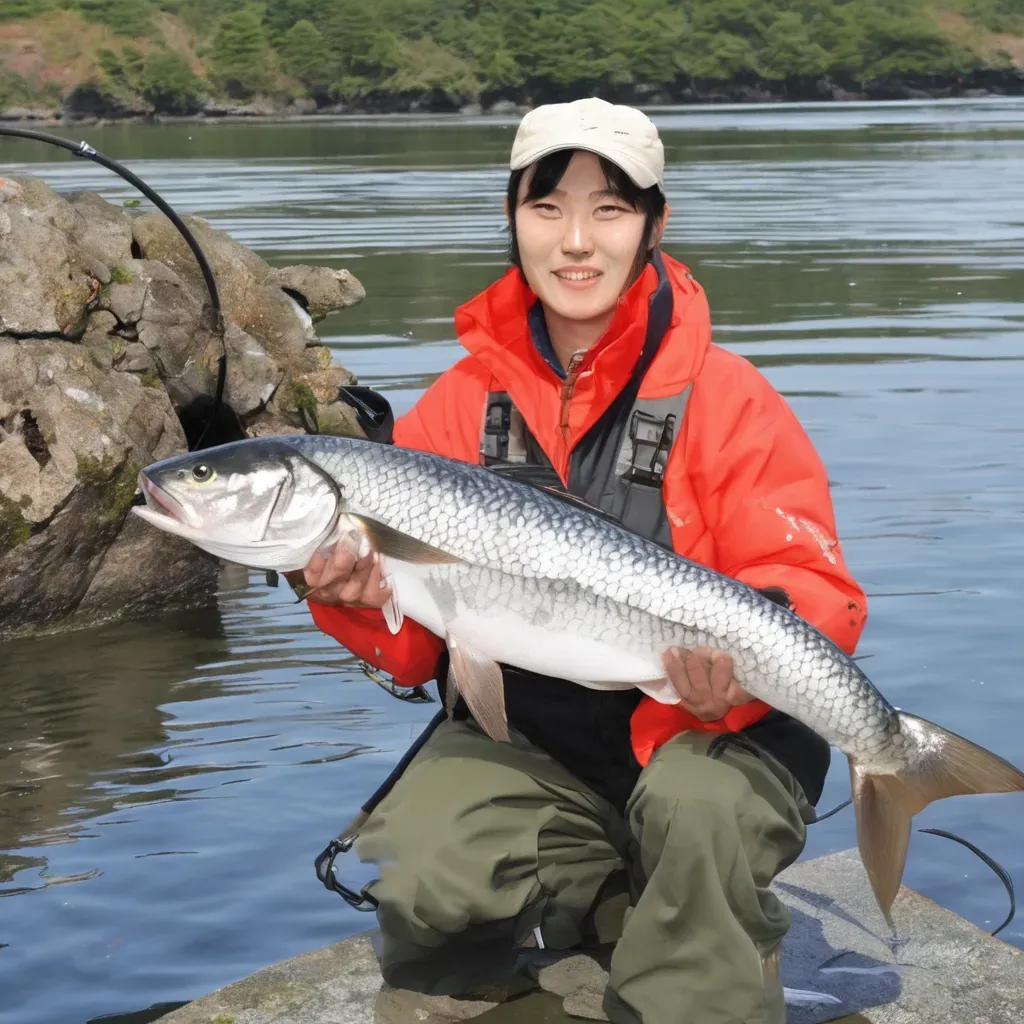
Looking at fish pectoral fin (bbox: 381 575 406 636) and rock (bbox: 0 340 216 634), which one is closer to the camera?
fish pectoral fin (bbox: 381 575 406 636)

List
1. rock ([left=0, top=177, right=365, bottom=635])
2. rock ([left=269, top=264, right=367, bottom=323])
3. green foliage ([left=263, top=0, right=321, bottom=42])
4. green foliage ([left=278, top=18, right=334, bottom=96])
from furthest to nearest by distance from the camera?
1. green foliage ([left=263, top=0, right=321, bottom=42])
2. green foliage ([left=278, top=18, right=334, bottom=96])
3. rock ([left=269, top=264, right=367, bottom=323])
4. rock ([left=0, top=177, right=365, bottom=635])

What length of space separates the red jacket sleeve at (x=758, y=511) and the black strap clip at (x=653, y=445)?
0.05 m

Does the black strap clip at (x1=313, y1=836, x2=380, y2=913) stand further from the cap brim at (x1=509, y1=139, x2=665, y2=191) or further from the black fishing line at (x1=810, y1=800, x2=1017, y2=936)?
the cap brim at (x1=509, y1=139, x2=665, y2=191)

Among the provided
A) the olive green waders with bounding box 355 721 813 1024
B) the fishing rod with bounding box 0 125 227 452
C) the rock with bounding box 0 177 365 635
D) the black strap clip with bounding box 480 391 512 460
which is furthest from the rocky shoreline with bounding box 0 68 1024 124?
the olive green waders with bounding box 355 721 813 1024

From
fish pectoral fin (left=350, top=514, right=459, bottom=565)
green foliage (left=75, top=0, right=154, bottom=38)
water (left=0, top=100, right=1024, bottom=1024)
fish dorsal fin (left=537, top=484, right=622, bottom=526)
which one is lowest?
water (left=0, top=100, right=1024, bottom=1024)

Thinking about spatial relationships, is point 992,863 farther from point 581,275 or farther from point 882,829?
point 581,275

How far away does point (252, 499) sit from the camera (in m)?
4.10

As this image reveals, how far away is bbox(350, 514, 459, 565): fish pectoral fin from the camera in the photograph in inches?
159

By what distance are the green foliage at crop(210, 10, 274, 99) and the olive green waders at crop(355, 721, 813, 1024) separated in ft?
420

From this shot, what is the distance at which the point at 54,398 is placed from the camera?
785 centimetres

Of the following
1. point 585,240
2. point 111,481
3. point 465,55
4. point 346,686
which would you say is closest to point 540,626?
point 585,240

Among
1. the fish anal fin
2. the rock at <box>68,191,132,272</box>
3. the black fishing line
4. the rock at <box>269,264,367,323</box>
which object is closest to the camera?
the fish anal fin

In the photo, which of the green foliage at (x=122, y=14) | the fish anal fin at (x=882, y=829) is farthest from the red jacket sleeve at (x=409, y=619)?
the green foliage at (x=122, y=14)

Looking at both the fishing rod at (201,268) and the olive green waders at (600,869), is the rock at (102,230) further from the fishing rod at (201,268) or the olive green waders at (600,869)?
the olive green waders at (600,869)
